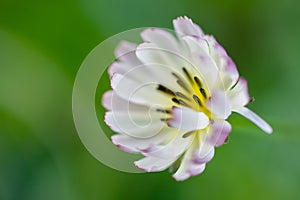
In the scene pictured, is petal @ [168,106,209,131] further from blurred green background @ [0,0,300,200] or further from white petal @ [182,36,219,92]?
blurred green background @ [0,0,300,200]

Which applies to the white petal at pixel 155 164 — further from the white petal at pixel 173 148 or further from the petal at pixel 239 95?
the petal at pixel 239 95

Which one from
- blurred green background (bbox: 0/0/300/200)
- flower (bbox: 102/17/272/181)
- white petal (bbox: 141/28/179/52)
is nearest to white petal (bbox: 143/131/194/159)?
flower (bbox: 102/17/272/181)

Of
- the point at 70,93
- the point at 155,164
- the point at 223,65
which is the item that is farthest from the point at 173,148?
the point at 70,93

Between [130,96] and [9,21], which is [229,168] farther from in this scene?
[9,21]

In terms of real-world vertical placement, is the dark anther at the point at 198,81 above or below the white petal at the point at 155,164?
above

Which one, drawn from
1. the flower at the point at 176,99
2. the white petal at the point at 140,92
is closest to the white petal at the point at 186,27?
the flower at the point at 176,99

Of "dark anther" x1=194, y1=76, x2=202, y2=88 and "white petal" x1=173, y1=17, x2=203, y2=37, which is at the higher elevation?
"white petal" x1=173, y1=17, x2=203, y2=37
